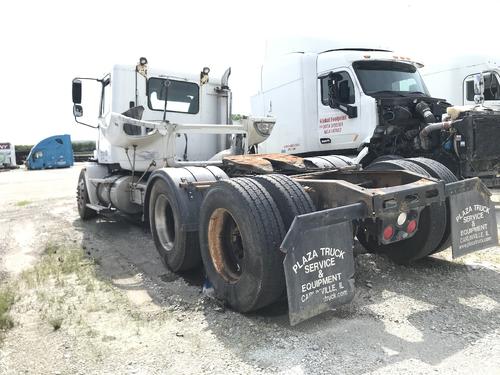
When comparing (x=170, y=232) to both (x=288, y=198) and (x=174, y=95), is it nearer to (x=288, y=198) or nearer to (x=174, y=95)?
(x=288, y=198)

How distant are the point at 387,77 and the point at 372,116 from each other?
3.50 feet

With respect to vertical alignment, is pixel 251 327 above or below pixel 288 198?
below

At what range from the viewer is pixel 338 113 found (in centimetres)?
918

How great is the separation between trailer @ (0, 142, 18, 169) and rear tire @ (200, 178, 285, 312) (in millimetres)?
29945

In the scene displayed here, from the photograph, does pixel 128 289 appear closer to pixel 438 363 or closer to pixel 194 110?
pixel 438 363

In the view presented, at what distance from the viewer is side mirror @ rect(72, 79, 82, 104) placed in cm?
823

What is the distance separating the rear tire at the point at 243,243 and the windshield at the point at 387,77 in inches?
223

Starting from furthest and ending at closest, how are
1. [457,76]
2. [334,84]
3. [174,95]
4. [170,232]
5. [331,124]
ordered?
[457,76]
[331,124]
[334,84]
[174,95]
[170,232]

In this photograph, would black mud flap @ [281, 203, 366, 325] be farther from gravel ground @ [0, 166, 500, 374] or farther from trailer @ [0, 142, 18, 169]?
trailer @ [0, 142, 18, 169]

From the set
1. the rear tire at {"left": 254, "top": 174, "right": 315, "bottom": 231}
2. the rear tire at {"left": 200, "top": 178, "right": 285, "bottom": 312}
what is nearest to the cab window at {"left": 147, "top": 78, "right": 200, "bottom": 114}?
the rear tire at {"left": 200, "top": 178, "right": 285, "bottom": 312}

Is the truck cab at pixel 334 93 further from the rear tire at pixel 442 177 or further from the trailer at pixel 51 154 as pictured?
the trailer at pixel 51 154

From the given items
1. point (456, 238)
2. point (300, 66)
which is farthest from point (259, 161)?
point (300, 66)

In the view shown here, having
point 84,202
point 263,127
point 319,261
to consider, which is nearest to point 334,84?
point 263,127

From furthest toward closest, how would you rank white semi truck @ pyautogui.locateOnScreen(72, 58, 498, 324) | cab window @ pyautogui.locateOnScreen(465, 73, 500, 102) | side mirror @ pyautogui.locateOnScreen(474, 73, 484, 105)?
cab window @ pyautogui.locateOnScreen(465, 73, 500, 102) → side mirror @ pyautogui.locateOnScreen(474, 73, 484, 105) → white semi truck @ pyautogui.locateOnScreen(72, 58, 498, 324)
